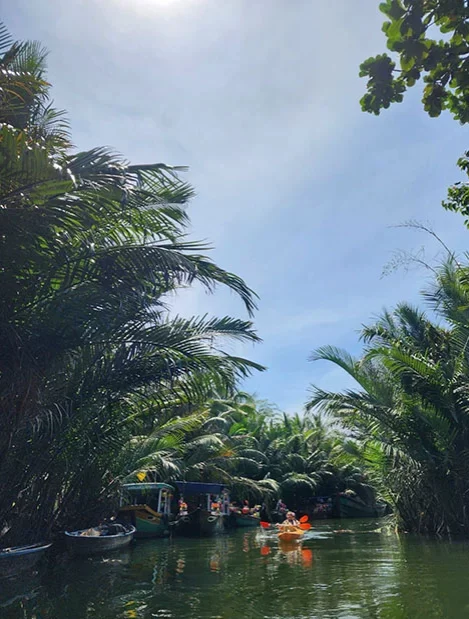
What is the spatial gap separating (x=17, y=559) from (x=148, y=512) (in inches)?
406

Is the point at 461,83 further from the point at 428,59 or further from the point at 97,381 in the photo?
the point at 97,381

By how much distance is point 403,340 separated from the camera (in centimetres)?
1545

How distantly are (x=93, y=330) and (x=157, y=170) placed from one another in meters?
2.59

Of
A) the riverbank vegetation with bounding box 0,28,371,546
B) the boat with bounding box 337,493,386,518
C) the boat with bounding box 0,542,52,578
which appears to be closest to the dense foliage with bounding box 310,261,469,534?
the riverbank vegetation with bounding box 0,28,371,546

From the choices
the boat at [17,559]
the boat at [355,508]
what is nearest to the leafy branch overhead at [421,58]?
the boat at [17,559]

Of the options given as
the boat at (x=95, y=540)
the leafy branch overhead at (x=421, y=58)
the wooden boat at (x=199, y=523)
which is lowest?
the boat at (x=95, y=540)

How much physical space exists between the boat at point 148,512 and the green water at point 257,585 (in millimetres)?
4162

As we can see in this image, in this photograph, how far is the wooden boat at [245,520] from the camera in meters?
24.2

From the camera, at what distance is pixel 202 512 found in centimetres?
2044

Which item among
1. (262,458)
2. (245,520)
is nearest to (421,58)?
(245,520)

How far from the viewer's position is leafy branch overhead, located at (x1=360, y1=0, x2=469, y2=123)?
3.37 metres

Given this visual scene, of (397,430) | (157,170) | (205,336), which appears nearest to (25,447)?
(205,336)

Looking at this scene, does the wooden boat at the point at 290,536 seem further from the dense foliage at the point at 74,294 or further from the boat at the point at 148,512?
the dense foliage at the point at 74,294

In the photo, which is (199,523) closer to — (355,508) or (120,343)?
(120,343)
